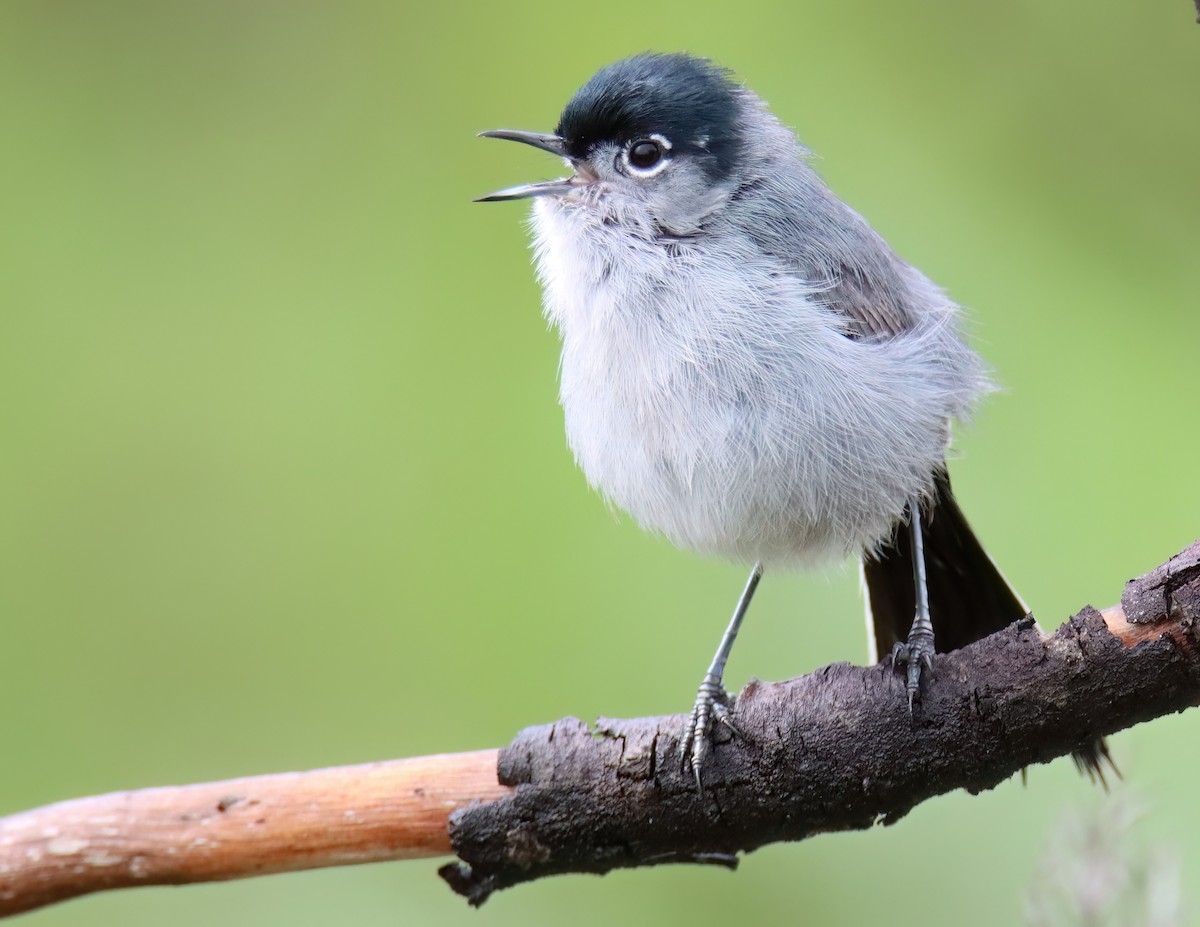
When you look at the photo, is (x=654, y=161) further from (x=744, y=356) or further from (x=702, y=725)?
(x=702, y=725)

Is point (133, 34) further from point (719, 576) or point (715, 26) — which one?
point (719, 576)

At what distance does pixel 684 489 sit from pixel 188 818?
37.5 inches

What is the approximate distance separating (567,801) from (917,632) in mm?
610

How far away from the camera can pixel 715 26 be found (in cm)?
322

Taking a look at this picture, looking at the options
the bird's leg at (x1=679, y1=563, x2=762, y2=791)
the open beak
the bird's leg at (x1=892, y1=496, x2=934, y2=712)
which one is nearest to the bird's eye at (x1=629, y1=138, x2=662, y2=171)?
the open beak

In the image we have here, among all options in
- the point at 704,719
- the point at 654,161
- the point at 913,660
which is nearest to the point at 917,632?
the point at 913,660

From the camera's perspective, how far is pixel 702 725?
179cm

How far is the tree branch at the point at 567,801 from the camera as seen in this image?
168 cm

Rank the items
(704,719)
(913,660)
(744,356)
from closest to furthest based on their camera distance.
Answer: (913,660)
(704,719)
(744,356)

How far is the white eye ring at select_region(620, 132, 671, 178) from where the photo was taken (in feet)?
7.61

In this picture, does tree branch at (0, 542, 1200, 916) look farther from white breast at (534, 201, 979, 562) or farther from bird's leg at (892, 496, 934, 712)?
white breast at (534, 201, 979, 562)

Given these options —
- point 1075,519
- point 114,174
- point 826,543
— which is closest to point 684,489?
point 826,543

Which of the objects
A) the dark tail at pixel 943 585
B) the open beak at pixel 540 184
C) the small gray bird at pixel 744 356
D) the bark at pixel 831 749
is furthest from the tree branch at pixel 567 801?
the open beak at pixel 540 184

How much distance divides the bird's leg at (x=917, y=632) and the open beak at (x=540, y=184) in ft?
2.93
